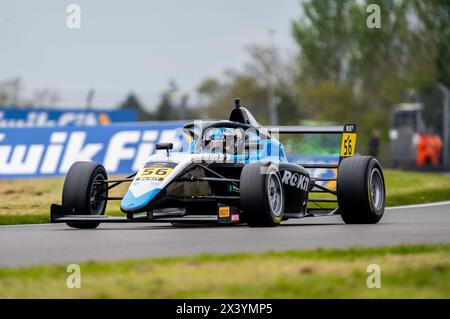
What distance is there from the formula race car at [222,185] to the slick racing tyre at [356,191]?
0.01 metres

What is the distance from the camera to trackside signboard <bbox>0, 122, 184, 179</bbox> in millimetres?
25266

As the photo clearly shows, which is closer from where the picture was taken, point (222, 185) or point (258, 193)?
point (258, 193)

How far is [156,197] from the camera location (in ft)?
Result: 43.0

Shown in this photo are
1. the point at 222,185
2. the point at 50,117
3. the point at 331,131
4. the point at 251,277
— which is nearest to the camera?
the point at 251,277

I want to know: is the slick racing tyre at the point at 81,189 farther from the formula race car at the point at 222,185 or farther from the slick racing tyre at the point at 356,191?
the slick racing tyre at the point at 356,191

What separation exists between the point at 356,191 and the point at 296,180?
902mm

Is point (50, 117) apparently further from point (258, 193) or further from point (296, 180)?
point (258, 193)

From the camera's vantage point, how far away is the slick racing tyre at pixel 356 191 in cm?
1401

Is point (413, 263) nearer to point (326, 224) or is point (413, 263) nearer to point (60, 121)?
point (326, 224)

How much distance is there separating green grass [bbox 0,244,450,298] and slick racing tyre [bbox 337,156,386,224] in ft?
14.0

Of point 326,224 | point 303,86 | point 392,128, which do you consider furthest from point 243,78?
point 326,224

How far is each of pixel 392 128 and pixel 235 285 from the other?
4321 cm

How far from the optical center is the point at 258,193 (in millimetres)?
12922

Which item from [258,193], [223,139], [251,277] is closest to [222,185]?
[223,139]
